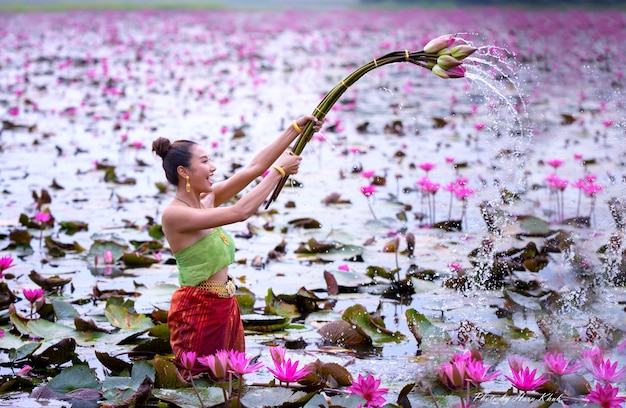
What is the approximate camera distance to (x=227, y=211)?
9.79 ft

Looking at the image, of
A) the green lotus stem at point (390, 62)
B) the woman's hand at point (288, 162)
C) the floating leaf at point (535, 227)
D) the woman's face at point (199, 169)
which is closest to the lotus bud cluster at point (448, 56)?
the green lotus stem at point (390, 62)

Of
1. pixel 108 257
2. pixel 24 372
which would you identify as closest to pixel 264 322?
pixel 24 372

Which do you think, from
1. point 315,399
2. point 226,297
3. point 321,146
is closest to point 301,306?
point 226,297

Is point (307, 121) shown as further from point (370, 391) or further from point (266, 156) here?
point (370, 391)

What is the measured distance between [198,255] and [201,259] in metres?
0.02

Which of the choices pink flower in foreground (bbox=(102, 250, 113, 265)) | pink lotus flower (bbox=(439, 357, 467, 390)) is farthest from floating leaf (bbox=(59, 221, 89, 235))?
pink lotus flower (bbox=(439, 357, 467, 390))

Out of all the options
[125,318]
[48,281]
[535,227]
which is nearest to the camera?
[125,318]

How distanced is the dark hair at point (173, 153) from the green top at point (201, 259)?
0.25m

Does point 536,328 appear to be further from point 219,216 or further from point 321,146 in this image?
point 321,146

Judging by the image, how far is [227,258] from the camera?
10.6 feet

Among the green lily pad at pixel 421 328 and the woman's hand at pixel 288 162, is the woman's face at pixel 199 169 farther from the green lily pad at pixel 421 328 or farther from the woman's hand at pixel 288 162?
the green lily pad at pixel 421 328

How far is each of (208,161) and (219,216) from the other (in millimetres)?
265

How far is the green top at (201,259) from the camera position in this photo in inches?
124

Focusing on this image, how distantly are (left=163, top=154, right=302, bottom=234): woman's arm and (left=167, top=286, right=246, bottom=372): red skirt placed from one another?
0.78ft
